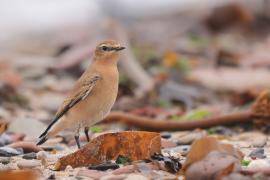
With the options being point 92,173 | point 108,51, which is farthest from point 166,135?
point 92,173

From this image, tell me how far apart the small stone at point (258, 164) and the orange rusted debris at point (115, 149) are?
0.65 meters

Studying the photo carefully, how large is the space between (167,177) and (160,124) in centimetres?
239

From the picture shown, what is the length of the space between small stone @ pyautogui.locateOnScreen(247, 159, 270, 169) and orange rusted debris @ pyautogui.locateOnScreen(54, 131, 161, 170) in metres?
0.65

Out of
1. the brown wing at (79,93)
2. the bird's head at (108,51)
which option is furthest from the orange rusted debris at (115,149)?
the bird's head at (108,51)

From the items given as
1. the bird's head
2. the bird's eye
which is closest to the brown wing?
the bird's head

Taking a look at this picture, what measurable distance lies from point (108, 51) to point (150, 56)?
163 inches

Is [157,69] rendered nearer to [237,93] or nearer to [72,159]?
[237,93]

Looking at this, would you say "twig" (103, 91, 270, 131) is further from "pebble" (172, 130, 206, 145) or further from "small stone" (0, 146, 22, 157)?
"small stone" (0, 146, 22, 157)

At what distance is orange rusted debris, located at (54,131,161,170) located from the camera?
5.82 meters

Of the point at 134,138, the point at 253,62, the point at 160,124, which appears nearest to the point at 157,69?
the point at 253,62

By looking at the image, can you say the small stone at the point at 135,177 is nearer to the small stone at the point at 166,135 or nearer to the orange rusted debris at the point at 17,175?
the orange rusted debris at the point at 17,175

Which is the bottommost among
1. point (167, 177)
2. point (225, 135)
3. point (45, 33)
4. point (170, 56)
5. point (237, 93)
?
point (167, 177)

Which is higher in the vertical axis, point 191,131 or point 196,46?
point 196,46

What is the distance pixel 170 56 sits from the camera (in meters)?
11.1
